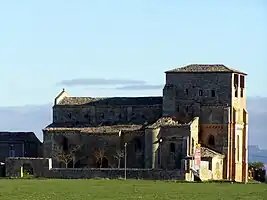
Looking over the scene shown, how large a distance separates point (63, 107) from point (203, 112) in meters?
15.5

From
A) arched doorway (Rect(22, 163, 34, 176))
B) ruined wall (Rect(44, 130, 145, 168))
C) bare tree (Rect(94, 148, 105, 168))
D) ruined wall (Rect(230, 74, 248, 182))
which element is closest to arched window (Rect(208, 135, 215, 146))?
ruined wall (Rect(230, 74, 248, 182))

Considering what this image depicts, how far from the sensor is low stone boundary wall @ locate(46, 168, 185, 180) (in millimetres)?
97438

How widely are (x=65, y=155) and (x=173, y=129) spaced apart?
40.0ft

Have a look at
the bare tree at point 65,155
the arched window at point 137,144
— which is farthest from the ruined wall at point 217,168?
the bare tree at point 65,155

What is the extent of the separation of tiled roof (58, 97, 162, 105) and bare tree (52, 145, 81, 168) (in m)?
6.16

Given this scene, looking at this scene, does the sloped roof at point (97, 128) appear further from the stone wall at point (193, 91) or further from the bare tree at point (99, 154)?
the stone wall at point (193, 91)

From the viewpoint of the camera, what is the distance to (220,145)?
10675cm

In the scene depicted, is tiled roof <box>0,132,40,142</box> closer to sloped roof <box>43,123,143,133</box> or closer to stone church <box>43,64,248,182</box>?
sloped roof <box>43,123,143,133</box>

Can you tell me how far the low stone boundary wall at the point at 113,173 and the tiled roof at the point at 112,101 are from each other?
463 inches

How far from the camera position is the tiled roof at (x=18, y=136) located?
116 m

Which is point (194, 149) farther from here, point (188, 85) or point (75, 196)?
point (75, 196)

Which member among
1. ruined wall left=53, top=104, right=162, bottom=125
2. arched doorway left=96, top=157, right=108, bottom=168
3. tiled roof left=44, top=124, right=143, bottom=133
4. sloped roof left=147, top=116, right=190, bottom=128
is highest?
ruined wall left=53, top=104, right=162, bottom=125

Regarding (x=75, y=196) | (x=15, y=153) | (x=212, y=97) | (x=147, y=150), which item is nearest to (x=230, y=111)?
(x=212, y=97)

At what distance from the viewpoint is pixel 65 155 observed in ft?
354
